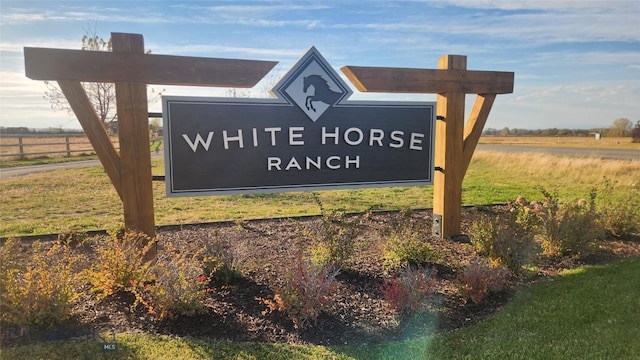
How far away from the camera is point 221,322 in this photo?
3639 millimetres

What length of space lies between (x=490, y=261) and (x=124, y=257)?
3.98m

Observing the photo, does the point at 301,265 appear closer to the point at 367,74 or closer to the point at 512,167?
the point at 367,74

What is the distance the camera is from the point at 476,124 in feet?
20.0

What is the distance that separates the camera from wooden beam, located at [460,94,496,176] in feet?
19.9

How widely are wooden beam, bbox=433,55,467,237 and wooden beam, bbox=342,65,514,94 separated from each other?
12 cm

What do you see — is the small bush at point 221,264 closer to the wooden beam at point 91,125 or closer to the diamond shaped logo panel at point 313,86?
the wooden beam at point 91,125

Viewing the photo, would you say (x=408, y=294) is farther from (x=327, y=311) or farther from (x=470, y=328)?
(x=327, y=311)

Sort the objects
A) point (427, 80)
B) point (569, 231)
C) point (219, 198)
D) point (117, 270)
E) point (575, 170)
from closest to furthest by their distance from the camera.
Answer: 1. point (117, 270)
2. point (569, 231)
3. point (427, 80)
4. point (219, 198)
5. point (575, 170)

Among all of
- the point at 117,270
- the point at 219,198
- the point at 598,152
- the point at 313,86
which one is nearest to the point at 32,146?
the point at 219,198

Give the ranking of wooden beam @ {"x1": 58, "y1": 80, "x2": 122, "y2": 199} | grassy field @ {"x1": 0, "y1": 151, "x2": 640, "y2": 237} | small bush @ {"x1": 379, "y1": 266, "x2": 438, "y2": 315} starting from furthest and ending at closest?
1. grassy field @ {"x1": 0, "y1": 151, "x2": 640, "y2": 237}
2. wooden beam @ {"x1": 58, "y1": 80, "x2": 122, "y2": 199}
3. small bush @ {"x1": 379, "y1": 266, "x2": 438, "y2": 315}

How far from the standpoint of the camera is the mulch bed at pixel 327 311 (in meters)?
3.50

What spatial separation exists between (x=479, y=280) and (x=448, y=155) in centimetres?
233

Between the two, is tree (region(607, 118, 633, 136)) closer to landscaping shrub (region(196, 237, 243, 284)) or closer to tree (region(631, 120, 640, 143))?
tree (region(631, 120, 640, 143))

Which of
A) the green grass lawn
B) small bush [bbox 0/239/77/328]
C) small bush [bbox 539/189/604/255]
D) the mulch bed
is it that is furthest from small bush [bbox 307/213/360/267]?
small bush [bbox 539/189/604/255]
